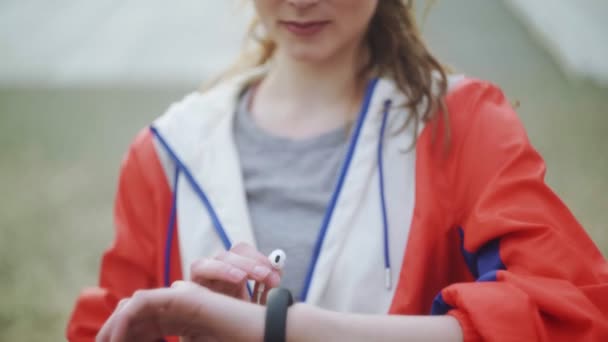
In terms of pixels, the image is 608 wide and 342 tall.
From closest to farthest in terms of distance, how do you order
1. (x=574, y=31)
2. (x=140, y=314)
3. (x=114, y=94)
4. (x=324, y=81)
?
(x=140, y=314) → (x=324, y=81) → (x=574, y=31) → (x=114, y=94)

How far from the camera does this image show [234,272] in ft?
2.16

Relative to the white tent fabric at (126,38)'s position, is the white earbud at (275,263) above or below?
below

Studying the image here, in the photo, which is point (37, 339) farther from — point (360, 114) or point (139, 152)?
point (360, 114)

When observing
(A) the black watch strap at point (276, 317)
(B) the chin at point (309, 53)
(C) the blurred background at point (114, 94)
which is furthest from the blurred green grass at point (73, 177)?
(A) the black watch strap at point (276, 317)

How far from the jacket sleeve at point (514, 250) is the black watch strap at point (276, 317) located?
19cm

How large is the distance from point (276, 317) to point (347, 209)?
28 centimetres

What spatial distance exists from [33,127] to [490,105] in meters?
3.52

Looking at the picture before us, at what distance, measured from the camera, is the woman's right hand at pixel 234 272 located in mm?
660

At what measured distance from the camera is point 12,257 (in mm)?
2453

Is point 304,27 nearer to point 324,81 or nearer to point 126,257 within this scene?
point 324,81

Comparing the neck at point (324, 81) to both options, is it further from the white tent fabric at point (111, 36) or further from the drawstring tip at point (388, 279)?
the white tent fabric at point (111, 36)

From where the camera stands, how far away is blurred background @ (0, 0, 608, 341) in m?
2.45

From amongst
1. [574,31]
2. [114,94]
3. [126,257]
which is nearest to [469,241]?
[126,257]

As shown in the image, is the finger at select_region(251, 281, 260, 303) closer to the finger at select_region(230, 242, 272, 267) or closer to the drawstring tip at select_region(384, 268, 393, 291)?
the finger at select_region(230, 242, 272, 267)
